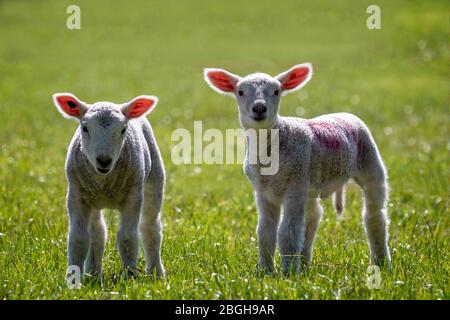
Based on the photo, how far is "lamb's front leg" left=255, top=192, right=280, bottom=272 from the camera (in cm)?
765

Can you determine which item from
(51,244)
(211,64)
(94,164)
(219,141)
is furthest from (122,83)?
(94,164)

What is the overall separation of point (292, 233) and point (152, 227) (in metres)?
1.46

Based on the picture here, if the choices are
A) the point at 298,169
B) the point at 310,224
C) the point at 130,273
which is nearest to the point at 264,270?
the point at 298,169

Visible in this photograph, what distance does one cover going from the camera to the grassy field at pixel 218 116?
7.32m

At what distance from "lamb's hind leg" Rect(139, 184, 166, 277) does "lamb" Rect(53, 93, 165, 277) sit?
25cm

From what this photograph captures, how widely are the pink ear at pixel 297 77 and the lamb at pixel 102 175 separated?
1.28m

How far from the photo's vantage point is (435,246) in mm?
8414

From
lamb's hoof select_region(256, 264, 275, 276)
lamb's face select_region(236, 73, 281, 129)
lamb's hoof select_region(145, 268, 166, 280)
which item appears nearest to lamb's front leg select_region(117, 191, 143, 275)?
lamb's hoof select_region(145, 268, 166, 280)

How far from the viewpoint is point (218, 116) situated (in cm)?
2075

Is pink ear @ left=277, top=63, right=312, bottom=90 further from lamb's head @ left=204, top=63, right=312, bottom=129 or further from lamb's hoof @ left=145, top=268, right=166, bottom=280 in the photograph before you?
lamb's hoof @ left=145, top=268, right=166, bottom=280

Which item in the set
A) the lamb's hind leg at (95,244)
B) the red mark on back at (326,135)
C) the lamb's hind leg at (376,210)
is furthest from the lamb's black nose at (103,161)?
the lamb's hind leg at (376,210)

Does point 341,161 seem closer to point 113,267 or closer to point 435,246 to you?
point 435,246
